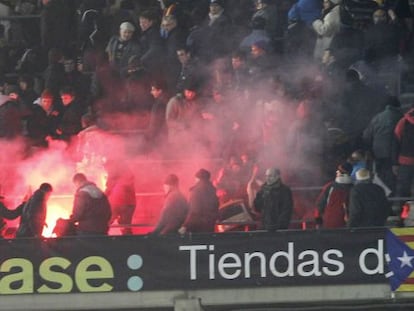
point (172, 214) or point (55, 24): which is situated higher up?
point (55, 24)

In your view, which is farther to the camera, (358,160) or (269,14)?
(269,14)

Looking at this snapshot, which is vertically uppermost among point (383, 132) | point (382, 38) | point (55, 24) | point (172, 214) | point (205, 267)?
point (55, 24)

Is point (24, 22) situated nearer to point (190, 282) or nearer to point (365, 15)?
point (365, 15)

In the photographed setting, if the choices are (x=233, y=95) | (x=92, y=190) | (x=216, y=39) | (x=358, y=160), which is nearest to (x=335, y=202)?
(x=358, y=160)

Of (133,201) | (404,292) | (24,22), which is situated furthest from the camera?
(24,22)

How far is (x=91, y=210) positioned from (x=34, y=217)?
0.72 metres

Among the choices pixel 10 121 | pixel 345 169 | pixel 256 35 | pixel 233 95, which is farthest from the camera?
pixel 10 121

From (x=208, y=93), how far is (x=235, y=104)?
50 centimetres

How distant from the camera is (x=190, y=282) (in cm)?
1834

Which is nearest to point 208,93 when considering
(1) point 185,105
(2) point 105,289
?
(1) point 185,105

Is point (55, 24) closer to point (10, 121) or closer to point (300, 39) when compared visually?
point (10, 121)

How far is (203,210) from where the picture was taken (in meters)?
18.6

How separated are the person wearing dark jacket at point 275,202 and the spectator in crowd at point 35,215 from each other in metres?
2.46

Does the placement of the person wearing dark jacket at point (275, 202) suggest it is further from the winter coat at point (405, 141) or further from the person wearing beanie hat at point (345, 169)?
the winter coat at point (405, 141)
